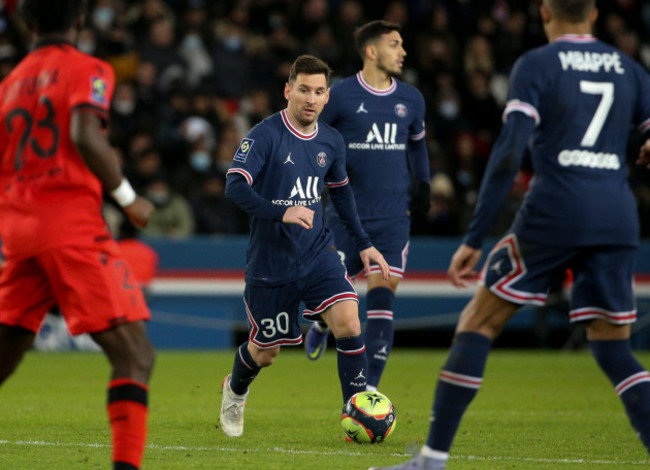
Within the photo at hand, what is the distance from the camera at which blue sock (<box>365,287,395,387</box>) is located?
7945mm

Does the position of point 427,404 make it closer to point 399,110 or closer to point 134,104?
point 399,110

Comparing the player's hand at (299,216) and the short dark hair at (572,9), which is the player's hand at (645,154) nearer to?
the short dark hair at (572,9)

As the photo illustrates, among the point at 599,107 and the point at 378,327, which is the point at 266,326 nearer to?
the point at 378,327

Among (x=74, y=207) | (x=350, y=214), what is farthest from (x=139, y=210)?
(x=350, y=214)

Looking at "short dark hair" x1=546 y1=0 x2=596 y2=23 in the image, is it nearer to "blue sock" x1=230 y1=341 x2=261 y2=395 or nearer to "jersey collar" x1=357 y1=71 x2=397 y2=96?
"blue sock" x1=230 y1=341 x2=261 y2=395

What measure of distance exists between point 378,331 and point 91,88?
13.4 feet

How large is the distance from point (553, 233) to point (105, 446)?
3.11 metres

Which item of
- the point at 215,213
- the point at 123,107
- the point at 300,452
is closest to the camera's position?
the point at 300,452

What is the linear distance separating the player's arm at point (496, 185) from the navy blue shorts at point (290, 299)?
2.25 meters

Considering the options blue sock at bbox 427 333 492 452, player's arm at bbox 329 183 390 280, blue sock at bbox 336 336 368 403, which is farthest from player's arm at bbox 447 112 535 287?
player's arm at bbox 329 183 390 280

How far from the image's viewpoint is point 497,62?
63.2ft

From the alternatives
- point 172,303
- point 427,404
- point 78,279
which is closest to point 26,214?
point 78,279

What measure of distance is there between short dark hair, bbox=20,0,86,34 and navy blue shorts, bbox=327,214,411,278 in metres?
4.08

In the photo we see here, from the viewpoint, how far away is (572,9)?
16.1 ft
